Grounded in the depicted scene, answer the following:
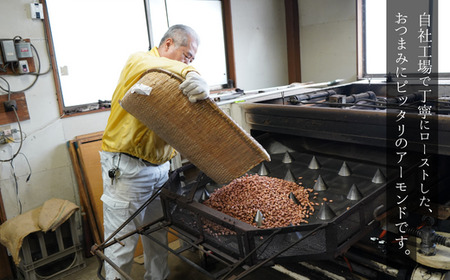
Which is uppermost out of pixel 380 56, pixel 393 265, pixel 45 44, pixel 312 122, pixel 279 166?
pixel 45 44

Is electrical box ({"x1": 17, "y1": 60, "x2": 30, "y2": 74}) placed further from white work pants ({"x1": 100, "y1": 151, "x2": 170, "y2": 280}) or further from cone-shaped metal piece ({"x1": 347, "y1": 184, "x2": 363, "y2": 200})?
cone-shaped metal piece ({"x1": 347, "y1": 184, "x2": 363, "y2": 200})

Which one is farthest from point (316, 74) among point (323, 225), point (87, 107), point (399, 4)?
point (323, 225)

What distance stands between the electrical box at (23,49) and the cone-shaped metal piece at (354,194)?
8.06ft

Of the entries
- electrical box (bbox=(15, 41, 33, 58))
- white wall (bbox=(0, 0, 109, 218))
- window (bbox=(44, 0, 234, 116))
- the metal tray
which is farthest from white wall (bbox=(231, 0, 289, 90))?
the metal tray

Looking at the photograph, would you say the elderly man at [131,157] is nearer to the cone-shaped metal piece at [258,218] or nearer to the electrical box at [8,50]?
the cone-shaped metal piece at [258,218]

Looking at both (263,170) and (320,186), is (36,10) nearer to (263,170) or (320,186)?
(263,170)

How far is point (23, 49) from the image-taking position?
2.58 metres

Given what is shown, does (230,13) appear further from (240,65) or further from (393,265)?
(393,265)

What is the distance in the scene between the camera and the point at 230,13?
396 centimetres

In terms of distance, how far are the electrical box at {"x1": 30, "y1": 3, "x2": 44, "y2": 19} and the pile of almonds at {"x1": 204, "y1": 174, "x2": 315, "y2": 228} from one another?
2.09 meters

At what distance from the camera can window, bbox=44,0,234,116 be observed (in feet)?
9.37

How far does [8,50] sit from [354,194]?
250cm

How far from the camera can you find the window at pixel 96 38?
2.86 metres

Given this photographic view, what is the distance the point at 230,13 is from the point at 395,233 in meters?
3.14
